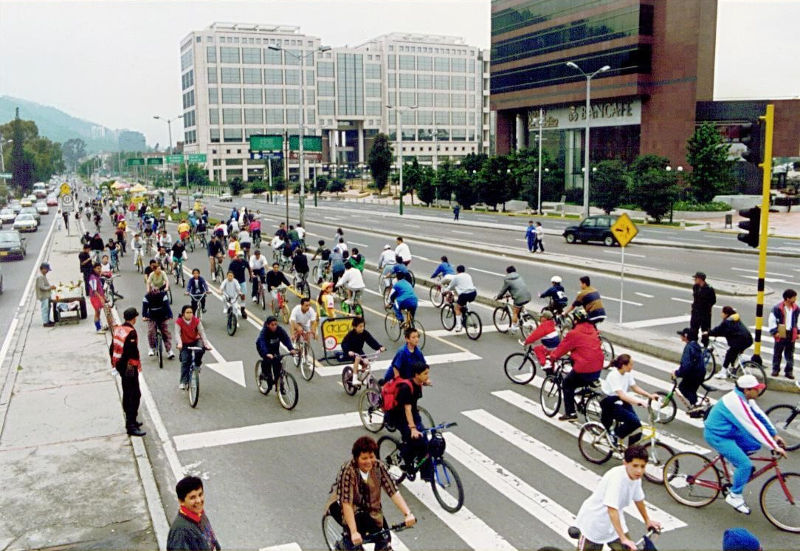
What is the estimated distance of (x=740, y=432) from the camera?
26.2 feet

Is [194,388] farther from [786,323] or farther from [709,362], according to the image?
[786,323]

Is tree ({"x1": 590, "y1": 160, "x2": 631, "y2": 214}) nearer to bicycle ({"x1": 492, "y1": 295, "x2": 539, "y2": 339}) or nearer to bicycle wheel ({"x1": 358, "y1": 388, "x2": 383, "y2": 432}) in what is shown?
bicycle ({"x1": 492, "y1": 295, "x2": 539, "y2": 339})

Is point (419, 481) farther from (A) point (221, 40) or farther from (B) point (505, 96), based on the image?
(A) point (221, 40)

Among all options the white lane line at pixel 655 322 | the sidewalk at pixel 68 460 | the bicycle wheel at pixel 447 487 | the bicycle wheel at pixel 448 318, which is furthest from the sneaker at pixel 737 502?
the bicycle wheel at pixel 448 318

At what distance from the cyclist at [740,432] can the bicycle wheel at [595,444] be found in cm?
161

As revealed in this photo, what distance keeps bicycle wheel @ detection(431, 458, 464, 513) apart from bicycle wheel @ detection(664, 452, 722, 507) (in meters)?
2.58

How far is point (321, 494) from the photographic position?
29.2ft

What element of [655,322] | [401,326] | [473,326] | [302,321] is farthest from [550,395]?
[655,322]

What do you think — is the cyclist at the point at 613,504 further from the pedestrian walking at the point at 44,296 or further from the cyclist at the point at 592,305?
the pedestrian walking at the point at 44,296

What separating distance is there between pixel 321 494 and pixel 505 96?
91.4m

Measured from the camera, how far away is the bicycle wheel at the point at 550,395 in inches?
453

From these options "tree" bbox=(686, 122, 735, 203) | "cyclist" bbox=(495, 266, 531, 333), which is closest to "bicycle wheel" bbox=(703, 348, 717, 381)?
"cyclist" bbox=(495, 266, 531, 333)

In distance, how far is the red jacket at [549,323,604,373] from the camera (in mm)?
10445

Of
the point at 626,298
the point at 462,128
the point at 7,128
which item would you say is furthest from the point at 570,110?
the point at 7,128
